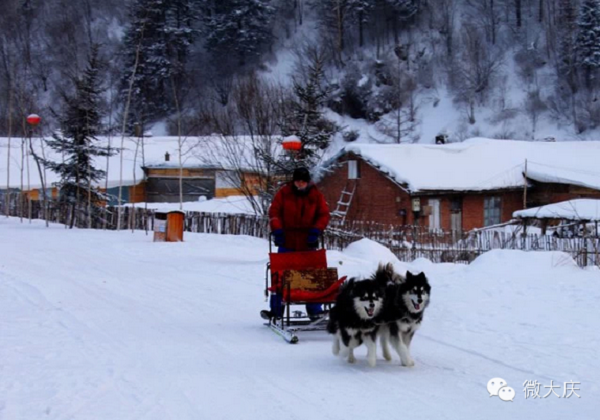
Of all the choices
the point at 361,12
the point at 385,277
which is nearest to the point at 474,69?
the point at 361,12

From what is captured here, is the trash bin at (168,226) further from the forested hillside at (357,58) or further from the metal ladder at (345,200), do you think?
the forested hillside at (357,58)

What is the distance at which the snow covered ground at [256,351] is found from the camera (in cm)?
614

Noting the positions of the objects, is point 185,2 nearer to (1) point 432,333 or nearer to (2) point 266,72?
(2) point 266,72

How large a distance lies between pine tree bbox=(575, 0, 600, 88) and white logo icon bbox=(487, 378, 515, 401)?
62.7m

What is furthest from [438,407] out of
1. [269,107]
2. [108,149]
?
[108,149]

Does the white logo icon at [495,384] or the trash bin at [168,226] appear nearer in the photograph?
the white logo icon at [495,384]

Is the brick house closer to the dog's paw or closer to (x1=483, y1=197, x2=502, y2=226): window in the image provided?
(x1=483, y1=197, x2=502, y2=226): window

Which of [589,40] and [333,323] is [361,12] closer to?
[589,40]

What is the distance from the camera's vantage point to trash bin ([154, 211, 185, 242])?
930 inches

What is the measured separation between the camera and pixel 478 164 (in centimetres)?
3912

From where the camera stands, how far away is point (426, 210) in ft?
115

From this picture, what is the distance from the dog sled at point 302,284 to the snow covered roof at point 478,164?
81.0 feet

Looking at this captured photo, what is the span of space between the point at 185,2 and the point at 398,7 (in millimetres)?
20622

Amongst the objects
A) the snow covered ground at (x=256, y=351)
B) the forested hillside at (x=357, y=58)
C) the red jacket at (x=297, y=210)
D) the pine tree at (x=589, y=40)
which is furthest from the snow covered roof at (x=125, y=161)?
the pine tree at (x=589, y=40)
